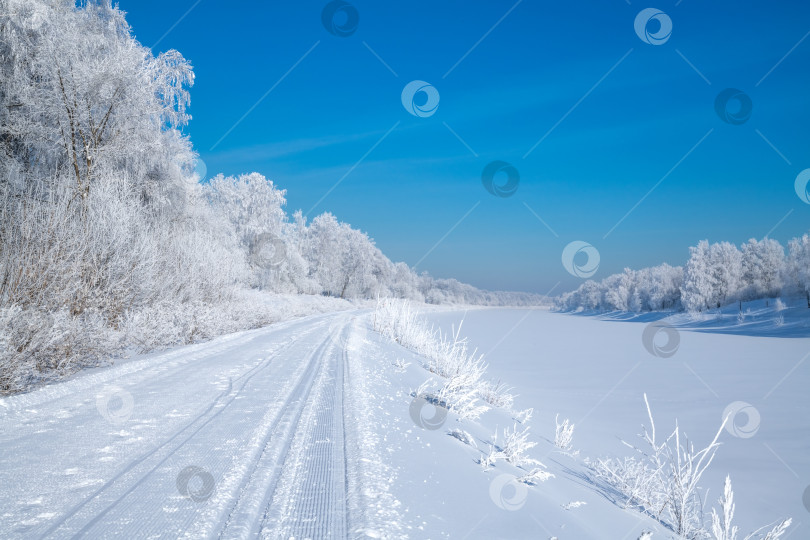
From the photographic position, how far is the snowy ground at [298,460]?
2.37 meters

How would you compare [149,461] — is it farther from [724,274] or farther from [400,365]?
[724,274]

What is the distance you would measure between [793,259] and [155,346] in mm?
60064

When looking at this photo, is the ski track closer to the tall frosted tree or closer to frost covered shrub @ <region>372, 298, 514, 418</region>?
frost covered shrub @ <region>372, 298, 514, 418</region>

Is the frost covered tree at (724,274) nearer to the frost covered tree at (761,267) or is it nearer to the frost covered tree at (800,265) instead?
the frost covered tree at (761,267)

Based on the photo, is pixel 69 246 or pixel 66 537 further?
pixel 69 246

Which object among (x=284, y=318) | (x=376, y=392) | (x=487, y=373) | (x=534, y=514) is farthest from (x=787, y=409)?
(x=284, y=318)

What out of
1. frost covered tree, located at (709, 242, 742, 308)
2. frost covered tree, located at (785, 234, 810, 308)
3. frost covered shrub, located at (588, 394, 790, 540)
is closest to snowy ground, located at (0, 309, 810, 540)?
frost covered shrub, located at (588, 394, 790, 540)

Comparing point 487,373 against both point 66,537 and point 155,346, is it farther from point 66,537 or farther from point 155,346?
point 66,537

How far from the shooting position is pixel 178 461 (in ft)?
10.3

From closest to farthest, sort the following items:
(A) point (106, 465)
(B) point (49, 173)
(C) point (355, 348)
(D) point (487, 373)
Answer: (A) point (106, 465)
(C) point (355, 348)
(B) point (49, 173)
(D) point (487, 373)

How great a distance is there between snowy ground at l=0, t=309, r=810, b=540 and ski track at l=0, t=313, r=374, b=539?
1 cm

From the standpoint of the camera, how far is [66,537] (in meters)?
2.12

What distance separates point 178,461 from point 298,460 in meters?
0.87

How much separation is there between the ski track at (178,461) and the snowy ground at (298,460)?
14 millimetres
